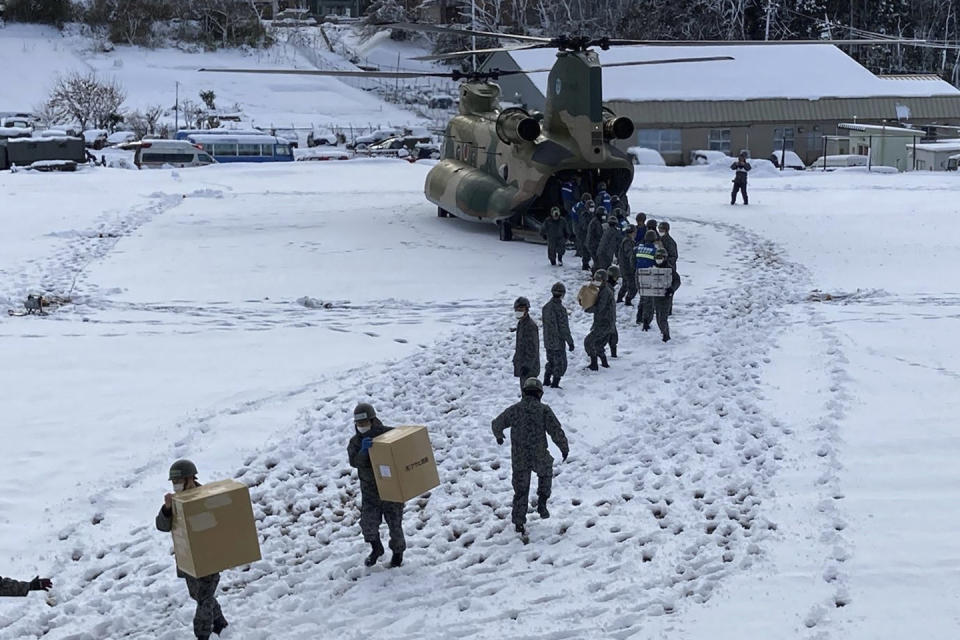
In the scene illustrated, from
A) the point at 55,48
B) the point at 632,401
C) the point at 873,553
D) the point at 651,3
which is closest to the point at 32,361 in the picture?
the point at 632,401

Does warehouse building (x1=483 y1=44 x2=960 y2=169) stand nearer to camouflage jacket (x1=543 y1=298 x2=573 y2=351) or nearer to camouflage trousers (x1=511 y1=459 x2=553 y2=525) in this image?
camouflage jacket (x1=543 y1=298 x2=573 y2=351)

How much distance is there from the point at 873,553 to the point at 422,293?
1192 centimetres

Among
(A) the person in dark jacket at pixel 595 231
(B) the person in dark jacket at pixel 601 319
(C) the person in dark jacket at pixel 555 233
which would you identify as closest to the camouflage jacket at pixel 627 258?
(A) the person in dark jacket at pixel 595 231

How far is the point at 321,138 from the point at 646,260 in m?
45.9

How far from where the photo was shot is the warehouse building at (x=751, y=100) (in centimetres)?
4656

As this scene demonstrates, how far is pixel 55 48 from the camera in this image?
75.8 meters

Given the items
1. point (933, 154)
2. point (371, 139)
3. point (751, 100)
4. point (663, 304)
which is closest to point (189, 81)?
point (371, 139)

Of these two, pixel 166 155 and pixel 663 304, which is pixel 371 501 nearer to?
pixel 663 304

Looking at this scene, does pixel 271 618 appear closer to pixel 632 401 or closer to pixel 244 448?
pixel 244 448

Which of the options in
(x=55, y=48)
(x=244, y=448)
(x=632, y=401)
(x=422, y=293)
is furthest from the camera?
(x=55, y=48)

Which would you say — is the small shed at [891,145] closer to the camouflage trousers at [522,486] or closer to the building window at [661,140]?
the building window at [661,140]

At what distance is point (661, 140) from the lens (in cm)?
4669

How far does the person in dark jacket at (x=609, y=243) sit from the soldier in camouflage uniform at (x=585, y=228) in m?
1.93

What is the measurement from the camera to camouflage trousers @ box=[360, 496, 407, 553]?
9.24 meters
